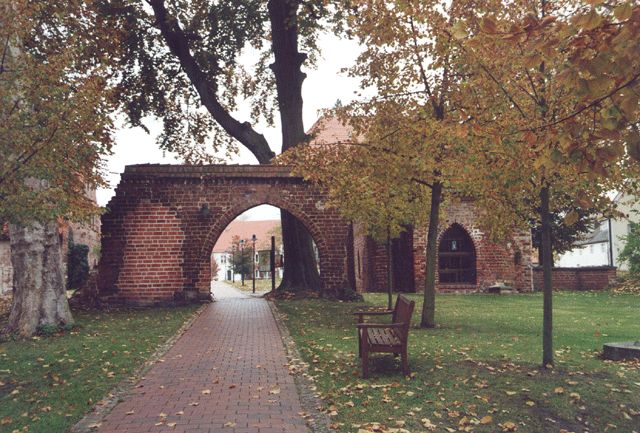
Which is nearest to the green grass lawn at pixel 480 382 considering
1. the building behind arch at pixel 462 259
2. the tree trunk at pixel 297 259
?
the tree trunk at pixel 297 259

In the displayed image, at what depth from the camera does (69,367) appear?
313 inches

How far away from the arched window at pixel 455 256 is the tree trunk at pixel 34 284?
16.8 m

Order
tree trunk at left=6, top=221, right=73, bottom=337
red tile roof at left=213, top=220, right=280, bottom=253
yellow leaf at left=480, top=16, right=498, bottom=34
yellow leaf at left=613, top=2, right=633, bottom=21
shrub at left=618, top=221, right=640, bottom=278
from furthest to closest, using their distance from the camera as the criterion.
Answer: red tile roof at left=213, top=220, right=280, bottom=253, shrub at left=618, top=221, right=640, bottom=278, tree trunk at left=6, top=221, right=73, bottom=337, yellow leaf at left=480, top=16, right=498, bottom=34, yellow leaf at left=613, top=2, right=633, bottom=21

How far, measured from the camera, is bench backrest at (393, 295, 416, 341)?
7180mm

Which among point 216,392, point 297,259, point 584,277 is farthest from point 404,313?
point 584,277

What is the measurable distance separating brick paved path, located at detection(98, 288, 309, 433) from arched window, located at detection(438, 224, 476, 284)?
50.6ft

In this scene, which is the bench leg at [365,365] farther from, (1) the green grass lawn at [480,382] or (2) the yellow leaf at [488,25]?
(2) the yellow leaf at [488,25]

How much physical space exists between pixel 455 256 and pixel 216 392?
19.6 meters

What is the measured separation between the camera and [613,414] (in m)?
5.53

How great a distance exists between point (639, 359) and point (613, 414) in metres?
2.55

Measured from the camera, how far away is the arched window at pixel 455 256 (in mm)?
24562

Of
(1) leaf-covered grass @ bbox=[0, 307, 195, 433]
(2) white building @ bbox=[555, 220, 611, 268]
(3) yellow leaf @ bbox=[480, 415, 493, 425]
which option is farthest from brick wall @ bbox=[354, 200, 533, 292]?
(2) white building @ bbox=[555, 220, 611, 268]

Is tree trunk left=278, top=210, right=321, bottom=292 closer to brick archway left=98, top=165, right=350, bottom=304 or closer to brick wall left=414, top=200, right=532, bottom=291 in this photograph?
brick archway left=98, top=165, right=350, bottom=304

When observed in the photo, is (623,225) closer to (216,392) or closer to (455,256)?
(455,256)
